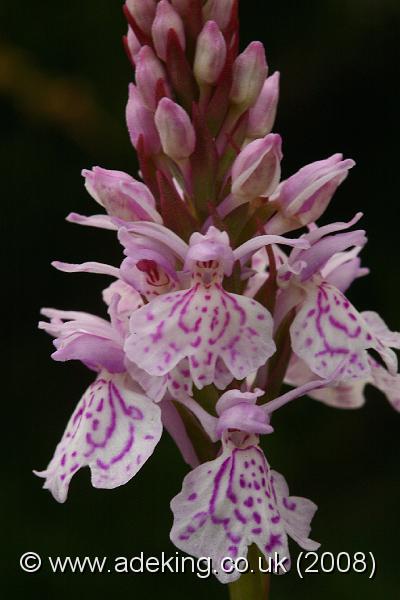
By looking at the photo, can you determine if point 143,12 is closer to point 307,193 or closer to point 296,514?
point 307,193

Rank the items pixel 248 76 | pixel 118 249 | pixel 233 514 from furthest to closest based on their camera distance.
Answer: pixel 118 249, pixel 248 76, pixel 233 514

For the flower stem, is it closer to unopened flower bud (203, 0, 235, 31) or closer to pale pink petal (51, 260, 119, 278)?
pale pink petal (51, 260, 119, 278)

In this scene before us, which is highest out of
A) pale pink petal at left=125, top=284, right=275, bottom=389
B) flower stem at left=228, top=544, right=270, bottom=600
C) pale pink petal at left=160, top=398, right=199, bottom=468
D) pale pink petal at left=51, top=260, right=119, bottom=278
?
pale pink petal at left=51, top=260, right=119, bottom=278

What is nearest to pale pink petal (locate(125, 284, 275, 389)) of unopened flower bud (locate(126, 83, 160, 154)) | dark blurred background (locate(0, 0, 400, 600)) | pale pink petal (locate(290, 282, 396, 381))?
pale pink petal (locate(290, 282, 396, 381))

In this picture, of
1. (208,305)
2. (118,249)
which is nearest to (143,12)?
(208,305)

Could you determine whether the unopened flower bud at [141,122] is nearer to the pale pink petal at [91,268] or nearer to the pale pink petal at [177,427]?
the pale pink petal at [91,268]

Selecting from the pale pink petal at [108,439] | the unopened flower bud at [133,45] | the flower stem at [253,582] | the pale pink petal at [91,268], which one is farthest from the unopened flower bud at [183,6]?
the flower stem at [253,582]
